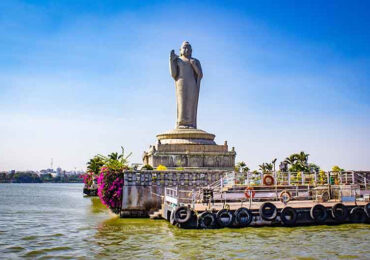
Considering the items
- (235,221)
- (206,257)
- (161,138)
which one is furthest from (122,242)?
(161,138)

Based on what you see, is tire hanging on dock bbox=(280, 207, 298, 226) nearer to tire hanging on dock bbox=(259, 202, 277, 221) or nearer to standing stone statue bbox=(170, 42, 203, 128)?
tire hanging on dock bbox=(259, 202, 277, 221)

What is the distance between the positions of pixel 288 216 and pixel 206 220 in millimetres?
3855

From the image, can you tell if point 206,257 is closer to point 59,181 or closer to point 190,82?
point 190,82

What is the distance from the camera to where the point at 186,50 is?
34.8 metres

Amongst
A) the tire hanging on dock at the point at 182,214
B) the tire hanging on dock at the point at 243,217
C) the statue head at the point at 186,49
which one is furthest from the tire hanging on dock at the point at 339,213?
the statue head at the point at 186,49

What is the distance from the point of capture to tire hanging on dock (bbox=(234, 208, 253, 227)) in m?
17.9

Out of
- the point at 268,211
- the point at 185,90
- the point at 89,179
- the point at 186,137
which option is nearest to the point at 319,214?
the point at 268,211

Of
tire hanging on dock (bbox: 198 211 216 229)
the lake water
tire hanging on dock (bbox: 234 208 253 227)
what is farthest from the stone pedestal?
tire hanging on dock (bbox: 198 211 216 229)

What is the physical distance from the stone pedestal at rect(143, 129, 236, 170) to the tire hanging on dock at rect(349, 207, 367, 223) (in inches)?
472

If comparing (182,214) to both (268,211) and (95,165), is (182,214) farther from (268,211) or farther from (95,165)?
(95,165)

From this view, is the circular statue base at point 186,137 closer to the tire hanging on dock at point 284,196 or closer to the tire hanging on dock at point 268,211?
the tire hanging on dock at point 284,196

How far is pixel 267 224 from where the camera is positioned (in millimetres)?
18312


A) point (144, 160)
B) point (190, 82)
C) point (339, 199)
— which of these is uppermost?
point (190, 82)

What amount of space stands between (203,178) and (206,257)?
11.3 meters
